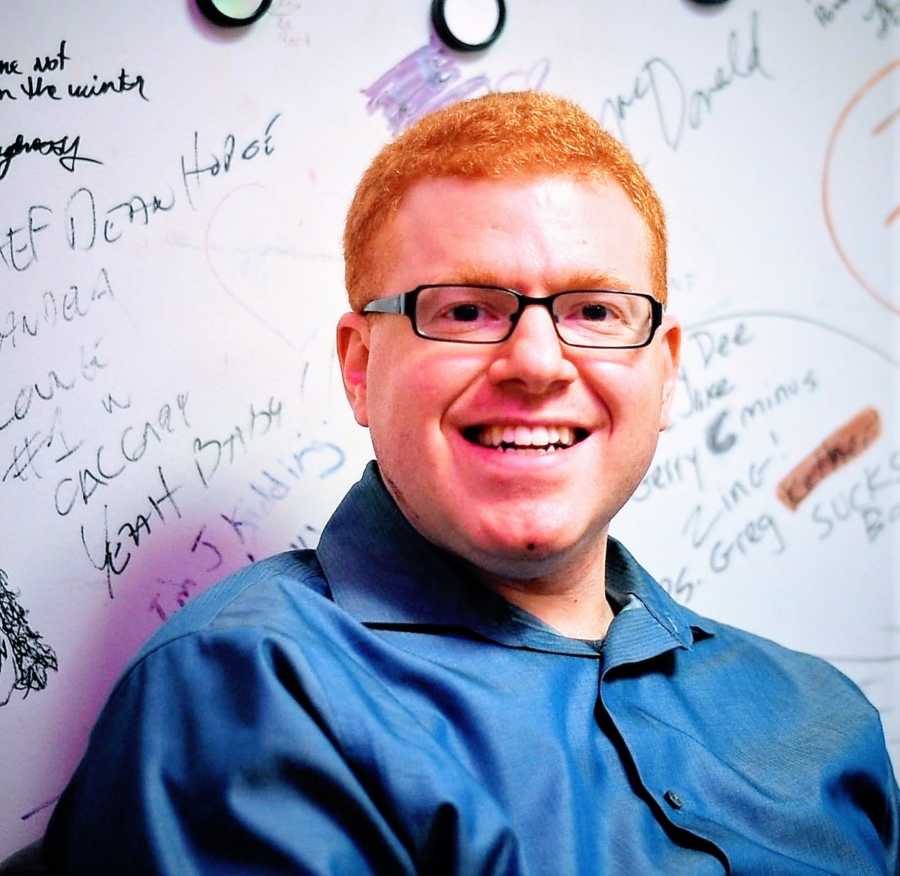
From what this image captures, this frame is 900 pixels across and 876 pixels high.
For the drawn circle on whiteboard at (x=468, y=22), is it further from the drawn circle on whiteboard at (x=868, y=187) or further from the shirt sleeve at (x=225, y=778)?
the shirt sleeve at (x=225, y=778)

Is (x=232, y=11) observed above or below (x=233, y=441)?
above

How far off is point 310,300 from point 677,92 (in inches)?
25.6

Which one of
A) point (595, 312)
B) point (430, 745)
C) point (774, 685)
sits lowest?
point (774, 685)

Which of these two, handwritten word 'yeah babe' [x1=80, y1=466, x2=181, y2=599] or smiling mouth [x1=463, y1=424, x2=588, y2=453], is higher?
smiling mouth [x1=463, y1=424, x2=588, y2=453]

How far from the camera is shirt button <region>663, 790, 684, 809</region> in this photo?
2.85 ft

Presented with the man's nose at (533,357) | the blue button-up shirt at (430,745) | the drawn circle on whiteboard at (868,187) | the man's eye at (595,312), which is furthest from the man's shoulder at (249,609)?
the drawn circle on whiteboard at (868,187)

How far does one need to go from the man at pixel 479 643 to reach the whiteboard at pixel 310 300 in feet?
0.82

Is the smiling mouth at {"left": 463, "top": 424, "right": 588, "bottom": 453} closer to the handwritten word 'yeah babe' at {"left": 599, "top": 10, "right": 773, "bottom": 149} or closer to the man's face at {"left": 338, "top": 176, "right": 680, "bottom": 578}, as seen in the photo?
the man's face at {"left": 338, "top": 176, "right": 680, "bottom": 578}

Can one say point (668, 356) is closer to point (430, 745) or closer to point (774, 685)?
point (774, 685)

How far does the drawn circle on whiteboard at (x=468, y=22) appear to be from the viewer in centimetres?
127

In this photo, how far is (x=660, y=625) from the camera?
40.7 inches

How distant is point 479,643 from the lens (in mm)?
903
